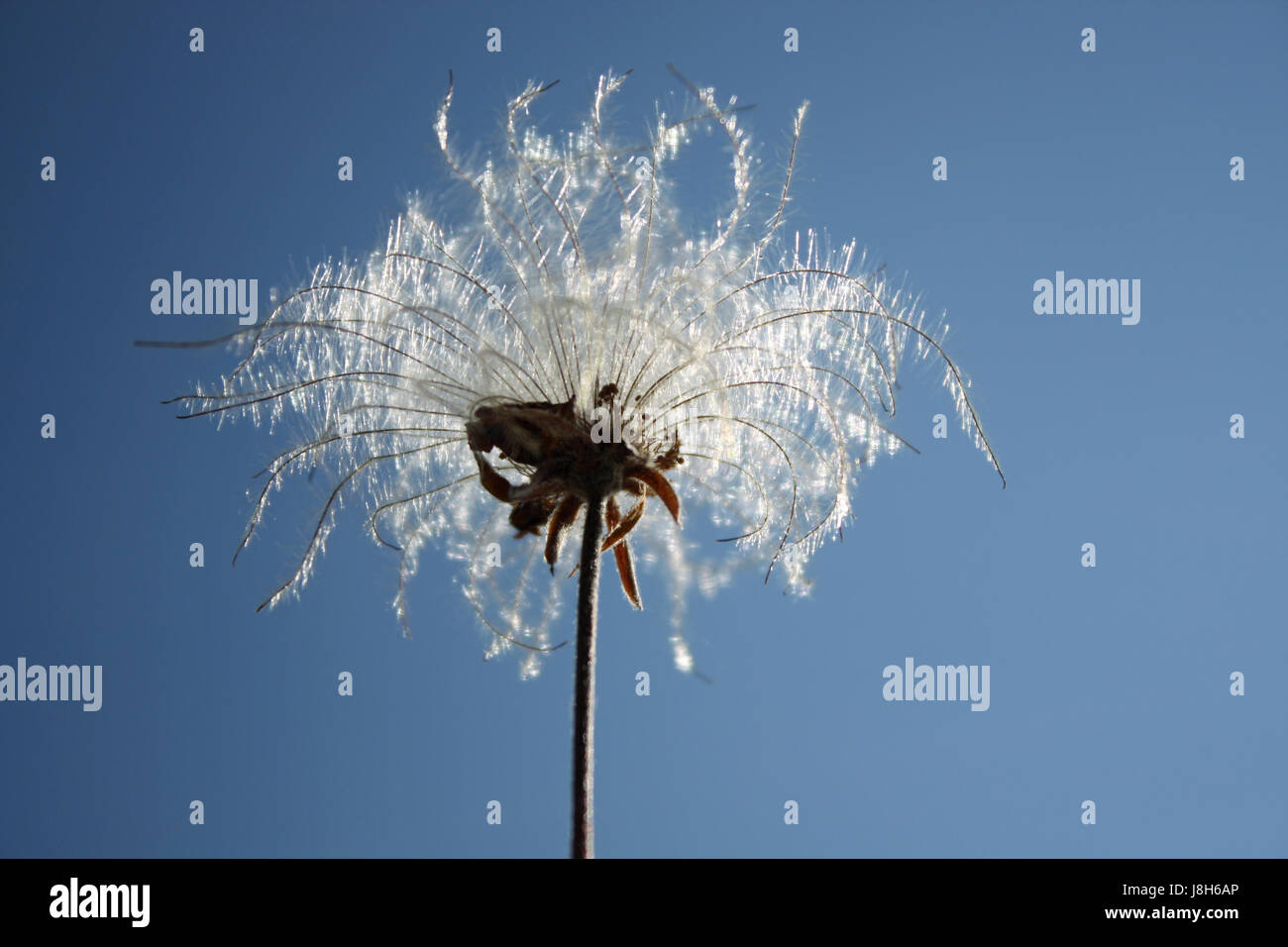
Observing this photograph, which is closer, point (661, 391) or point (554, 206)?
point (661, 391)
